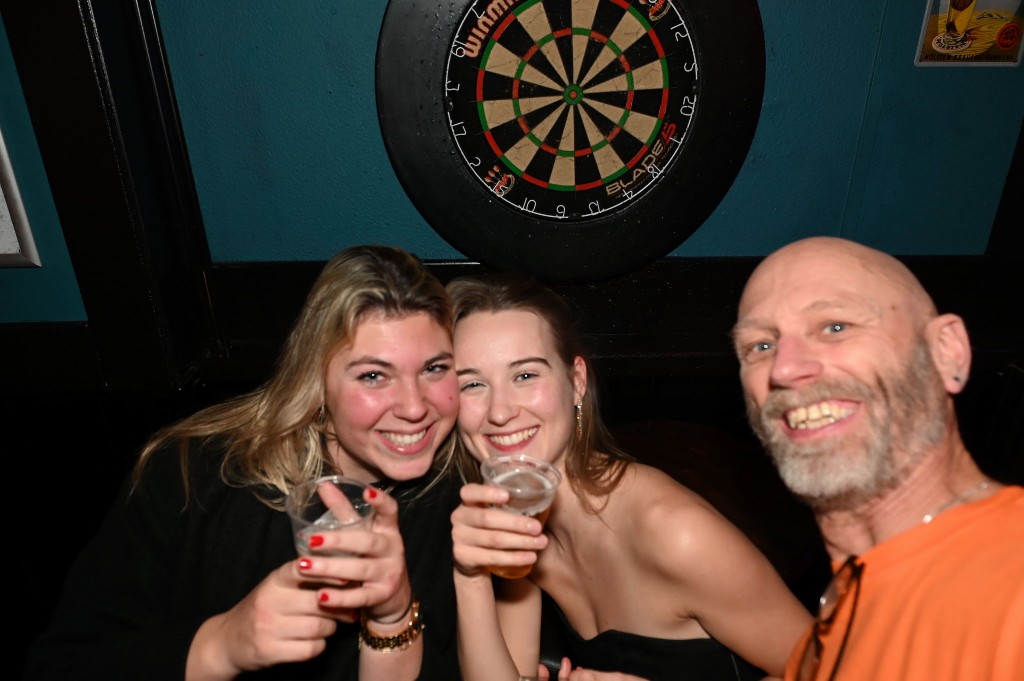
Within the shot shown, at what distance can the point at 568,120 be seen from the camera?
106 inches

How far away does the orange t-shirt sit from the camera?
1.02m

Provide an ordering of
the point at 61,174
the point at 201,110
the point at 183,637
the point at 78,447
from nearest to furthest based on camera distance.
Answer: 1. the point at 183,637
2. the point at 61,174
3. the point at 201,110
4. the point at 78,447

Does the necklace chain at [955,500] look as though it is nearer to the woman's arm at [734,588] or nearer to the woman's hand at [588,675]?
the woman's arm at [734,588]

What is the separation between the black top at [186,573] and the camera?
1.58 m

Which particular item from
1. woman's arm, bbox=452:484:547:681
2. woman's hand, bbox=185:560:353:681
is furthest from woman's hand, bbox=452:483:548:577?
woman's hand, bbox=185:560:353:681

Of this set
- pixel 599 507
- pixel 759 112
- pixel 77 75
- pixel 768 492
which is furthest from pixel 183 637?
pixel 759 112

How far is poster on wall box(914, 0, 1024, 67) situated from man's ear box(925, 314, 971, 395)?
6.49ft

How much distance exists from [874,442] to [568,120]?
73.9 inches

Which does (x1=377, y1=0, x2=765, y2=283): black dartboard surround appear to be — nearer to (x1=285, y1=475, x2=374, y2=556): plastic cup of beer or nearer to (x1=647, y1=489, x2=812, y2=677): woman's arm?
(x1=647, y1=489, x2=812, y2=677): woman's arm

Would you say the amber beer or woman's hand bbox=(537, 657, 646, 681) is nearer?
woman's hand bbox=(537, 657, 646, 681)

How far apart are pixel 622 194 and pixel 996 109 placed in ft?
5.43

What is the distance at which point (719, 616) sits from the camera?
5.45 feet

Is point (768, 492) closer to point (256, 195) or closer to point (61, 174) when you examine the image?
point (256, 195)

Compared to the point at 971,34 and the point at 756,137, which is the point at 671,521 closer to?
the point at 756,137
